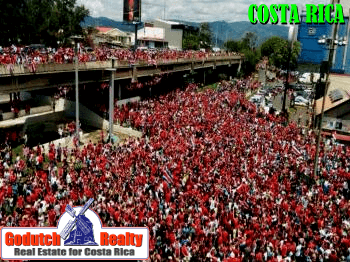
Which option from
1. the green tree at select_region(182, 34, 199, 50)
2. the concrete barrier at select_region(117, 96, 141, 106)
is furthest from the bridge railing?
the green tree at select_region(182, 34, 199, 50)

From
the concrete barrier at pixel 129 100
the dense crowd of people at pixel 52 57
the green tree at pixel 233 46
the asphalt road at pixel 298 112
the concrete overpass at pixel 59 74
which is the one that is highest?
the green tree at pixel 233 46

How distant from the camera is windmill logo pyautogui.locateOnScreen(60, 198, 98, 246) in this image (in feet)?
35.9

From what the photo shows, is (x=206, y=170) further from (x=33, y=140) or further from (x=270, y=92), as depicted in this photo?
(x=270, y=92)

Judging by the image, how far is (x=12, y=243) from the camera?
10.8m

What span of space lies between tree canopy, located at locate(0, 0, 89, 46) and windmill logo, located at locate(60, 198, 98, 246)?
4562cm

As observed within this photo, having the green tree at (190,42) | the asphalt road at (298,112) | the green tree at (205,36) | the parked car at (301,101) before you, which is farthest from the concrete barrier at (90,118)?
the green tree at (205,36)

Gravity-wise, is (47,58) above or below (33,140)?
above

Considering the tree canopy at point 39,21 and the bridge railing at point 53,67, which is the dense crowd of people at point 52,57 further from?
the tree canopy at point 39,21

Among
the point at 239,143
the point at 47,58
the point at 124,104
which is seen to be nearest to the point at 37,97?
the point at 124,104

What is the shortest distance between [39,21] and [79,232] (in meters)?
52.4

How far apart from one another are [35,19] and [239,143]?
141ft

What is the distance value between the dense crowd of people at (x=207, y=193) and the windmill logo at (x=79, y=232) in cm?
215

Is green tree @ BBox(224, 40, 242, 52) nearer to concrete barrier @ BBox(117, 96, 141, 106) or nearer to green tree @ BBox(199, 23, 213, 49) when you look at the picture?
green tree @ BBox(199, 23, 213, 49)

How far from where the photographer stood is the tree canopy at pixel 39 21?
50956 millimetres
